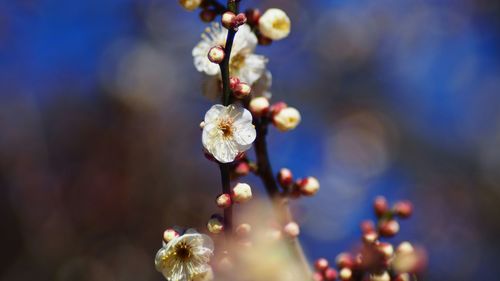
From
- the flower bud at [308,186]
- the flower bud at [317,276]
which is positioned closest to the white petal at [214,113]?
the flower bud at [308,186]

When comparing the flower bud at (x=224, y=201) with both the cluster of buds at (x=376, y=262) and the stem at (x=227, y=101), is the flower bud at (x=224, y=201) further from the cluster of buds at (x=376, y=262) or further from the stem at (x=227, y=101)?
the cluster of buds at (x=376, y=262)

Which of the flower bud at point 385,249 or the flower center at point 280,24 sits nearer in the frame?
the flower bud at point 385,249

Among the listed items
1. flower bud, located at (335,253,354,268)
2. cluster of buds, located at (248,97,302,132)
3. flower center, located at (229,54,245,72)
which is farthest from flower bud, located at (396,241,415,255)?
flower center, located at (229,54,245,72)

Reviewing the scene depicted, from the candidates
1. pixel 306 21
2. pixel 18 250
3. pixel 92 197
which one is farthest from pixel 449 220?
pixel 18 250

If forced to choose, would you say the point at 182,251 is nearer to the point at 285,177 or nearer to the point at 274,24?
the point at 285,177

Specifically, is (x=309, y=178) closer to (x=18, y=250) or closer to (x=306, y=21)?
(x=18, y=250)

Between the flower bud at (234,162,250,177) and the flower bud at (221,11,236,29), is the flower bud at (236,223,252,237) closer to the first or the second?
the flower bud at (234,162,250,177)

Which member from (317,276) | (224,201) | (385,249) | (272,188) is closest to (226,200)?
(224,201)
